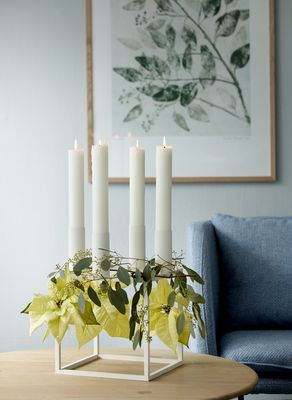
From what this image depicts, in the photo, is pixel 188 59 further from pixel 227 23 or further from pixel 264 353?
pixel 264 353

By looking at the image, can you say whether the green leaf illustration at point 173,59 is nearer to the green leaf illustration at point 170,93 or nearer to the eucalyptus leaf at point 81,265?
the green leaf illustration at point 170,93

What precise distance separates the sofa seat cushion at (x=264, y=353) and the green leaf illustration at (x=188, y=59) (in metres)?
1.23

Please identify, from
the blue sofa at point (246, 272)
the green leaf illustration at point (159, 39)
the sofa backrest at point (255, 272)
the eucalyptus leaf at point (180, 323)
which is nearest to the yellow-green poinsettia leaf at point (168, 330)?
the eucalyptus leaf at point (180, 323)

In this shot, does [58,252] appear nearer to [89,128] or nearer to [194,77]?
[89,128]

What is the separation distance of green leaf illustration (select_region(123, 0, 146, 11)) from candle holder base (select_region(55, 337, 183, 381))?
6.07ft

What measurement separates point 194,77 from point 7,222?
40.8 inches

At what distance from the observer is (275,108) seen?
3.47m

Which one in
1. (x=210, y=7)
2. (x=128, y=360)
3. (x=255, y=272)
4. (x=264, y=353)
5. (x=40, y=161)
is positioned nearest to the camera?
(x=128, y=360)

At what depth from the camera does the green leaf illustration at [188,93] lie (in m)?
3.48

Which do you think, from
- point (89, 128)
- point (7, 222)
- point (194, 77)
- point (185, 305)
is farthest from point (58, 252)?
point (185, 305)

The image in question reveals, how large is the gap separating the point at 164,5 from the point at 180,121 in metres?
0.50

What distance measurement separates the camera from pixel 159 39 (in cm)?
348

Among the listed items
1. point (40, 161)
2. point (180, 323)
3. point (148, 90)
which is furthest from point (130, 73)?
point (180, 323)

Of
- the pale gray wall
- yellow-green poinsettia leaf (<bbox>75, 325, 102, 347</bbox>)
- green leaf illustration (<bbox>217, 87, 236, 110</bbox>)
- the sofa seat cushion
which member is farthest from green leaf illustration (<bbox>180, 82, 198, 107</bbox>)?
yellow-green poinsettia leaf (<bbox>75, 325, 102, 347</bbox>)
